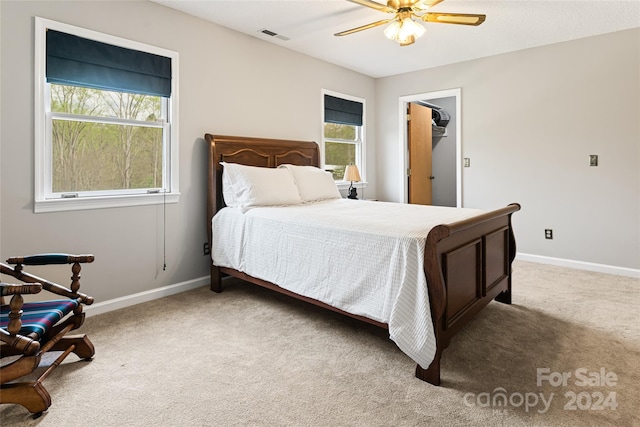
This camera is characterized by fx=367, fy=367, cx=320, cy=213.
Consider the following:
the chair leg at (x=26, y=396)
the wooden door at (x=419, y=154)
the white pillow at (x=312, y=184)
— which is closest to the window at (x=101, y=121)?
the white pillow at (x=312, y=184)

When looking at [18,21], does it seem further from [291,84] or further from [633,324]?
[633,324]

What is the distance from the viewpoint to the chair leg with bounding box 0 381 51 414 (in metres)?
1.61

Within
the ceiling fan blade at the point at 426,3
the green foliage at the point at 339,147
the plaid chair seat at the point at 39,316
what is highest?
the ceiling fan blade at the point at 426,3

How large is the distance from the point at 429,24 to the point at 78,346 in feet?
12.8

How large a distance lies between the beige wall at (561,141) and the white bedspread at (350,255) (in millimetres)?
2037

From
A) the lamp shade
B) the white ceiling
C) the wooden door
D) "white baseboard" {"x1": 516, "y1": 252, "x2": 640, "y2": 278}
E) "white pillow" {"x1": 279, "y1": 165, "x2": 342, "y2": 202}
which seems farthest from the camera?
the wooden door

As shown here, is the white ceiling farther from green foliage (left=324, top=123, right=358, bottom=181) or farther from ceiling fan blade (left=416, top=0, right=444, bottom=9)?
green foliage (left=324, top=123, right=358, bottom=181)

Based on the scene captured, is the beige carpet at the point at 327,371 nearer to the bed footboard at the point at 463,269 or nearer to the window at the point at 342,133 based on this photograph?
the bed footboard at the point at 463,269

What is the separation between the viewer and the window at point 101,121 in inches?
101

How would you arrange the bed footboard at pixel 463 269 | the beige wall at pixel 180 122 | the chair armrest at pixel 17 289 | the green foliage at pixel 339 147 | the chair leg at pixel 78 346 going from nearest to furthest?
the chair armrest at pixel 17 289 < the bed footboard at pixel 463 269 < the chair leg at pixel 78 346 < the beige wall at pixel 180 122 < the green foliage at pixel 339 147

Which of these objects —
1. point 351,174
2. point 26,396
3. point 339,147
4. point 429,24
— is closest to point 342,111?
point 339,147

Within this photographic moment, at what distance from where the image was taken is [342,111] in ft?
16.6

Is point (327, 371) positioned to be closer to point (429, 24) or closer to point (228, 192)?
point (228, 192)

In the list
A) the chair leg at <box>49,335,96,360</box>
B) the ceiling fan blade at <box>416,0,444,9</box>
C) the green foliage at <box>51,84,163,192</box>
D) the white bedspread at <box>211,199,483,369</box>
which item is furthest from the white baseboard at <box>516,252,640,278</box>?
the chair leg at <box>49,335,96,360</box>
